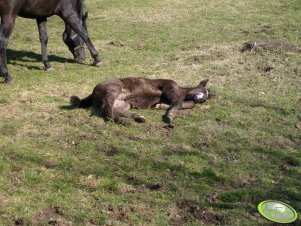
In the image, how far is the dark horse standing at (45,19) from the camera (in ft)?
28.4

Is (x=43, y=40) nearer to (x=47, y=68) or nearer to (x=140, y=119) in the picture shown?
(x=47, y=68)

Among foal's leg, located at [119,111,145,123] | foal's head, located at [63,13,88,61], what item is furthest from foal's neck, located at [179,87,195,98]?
foal's head, located at [63,13,88,61]

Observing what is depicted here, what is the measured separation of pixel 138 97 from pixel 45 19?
11.3 feet

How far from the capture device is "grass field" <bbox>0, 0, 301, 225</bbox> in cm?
471

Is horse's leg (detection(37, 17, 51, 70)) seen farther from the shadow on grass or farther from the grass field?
the shadow on grass

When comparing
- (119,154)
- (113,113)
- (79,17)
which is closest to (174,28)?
(79,17)

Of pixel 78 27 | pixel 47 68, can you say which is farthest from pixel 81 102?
pixel 78 27

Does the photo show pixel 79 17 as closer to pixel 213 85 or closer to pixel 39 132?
pixel 213 85

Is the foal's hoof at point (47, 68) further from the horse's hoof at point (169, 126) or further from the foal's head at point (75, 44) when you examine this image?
the horse's hoof at point (169, 126)

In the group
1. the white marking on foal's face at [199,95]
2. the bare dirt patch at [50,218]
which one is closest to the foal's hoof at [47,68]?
the white marking on foal's face at [199,95]

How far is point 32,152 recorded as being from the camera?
19.1ft

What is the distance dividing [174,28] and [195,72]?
15.0 feet

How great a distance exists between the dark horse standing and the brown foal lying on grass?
7.60ft

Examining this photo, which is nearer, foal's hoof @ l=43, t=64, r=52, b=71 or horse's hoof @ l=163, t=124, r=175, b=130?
horse's hoof @ l=163, t=124, r=175, b=130
